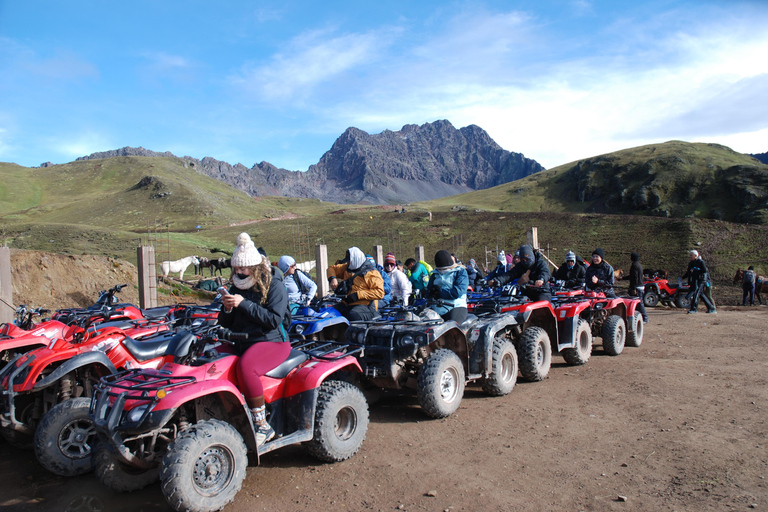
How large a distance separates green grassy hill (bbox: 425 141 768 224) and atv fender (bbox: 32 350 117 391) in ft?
216

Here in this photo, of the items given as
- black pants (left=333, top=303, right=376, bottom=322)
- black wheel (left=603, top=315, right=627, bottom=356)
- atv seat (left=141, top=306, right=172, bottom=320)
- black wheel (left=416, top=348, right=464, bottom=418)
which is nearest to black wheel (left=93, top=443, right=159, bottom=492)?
black wheel (left=416, top=348, right=464, bottom=418)

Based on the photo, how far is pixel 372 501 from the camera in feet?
12.9

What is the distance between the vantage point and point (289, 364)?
4402 mm

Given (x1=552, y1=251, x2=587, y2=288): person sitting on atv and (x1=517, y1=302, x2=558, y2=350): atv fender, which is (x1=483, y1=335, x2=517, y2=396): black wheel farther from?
(x1=552, y1=251, x2=587, y2=288): person sitting on atv

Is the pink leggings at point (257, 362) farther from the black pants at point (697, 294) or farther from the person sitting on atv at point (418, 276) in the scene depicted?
the black pants at point (697, 294)

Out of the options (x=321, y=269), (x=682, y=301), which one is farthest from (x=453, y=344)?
(x=682, y=301)

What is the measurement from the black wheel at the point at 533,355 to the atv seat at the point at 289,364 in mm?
3897

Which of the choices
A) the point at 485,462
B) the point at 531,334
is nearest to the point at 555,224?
the point at 531,334

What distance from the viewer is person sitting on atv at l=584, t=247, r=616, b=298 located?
10227 millimetres

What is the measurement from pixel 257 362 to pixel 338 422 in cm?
A: 117

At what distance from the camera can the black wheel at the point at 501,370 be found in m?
6.57

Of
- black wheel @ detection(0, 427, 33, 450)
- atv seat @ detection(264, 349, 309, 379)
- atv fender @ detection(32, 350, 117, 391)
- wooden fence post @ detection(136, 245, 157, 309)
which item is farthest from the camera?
wooden fence post @ detection(136, 245, 157, 309)

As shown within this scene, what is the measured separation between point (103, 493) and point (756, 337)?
39.2 ft

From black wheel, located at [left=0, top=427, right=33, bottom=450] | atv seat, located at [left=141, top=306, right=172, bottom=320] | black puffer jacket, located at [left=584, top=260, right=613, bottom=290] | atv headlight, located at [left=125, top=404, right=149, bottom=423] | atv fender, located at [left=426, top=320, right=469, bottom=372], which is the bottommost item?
black wheel, located at [left=0, top=427, right=33, bottom=450]
